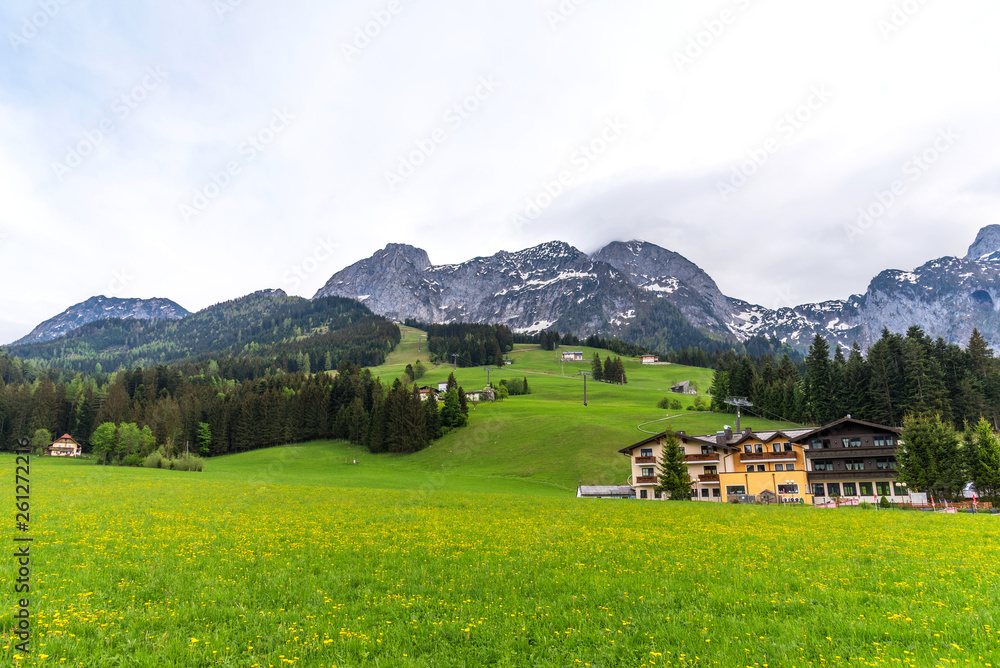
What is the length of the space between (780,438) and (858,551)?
6183 cm

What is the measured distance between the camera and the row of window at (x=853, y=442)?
242ft

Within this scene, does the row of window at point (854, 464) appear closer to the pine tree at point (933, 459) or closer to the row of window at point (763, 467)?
the row of window at point (763, 467)

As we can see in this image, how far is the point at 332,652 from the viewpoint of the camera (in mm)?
10672

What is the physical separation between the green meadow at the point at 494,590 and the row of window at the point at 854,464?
47.6 meters

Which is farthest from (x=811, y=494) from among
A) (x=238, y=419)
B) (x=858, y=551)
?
(x=238, y=419)

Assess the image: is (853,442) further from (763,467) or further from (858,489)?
(763,467)

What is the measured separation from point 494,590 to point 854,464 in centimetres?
7913

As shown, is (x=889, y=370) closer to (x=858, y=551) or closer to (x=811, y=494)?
(x=811, y=494)

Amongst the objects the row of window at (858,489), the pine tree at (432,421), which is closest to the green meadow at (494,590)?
the row of window at (858,489)

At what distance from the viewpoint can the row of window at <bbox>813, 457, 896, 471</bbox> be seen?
240ft

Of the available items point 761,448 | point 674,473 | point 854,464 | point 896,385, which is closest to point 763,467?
point 761,448

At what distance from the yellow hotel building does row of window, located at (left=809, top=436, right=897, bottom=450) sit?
2.38 m

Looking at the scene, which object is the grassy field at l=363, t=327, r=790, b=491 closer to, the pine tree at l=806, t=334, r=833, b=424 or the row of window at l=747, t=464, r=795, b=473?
the pine tree at l=806, t=334, r=833, b=424

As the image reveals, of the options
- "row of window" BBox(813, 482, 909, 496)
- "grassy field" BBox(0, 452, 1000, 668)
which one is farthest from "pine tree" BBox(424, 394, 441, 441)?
"grassy field" BBox(0, 452, 1000, 668)
